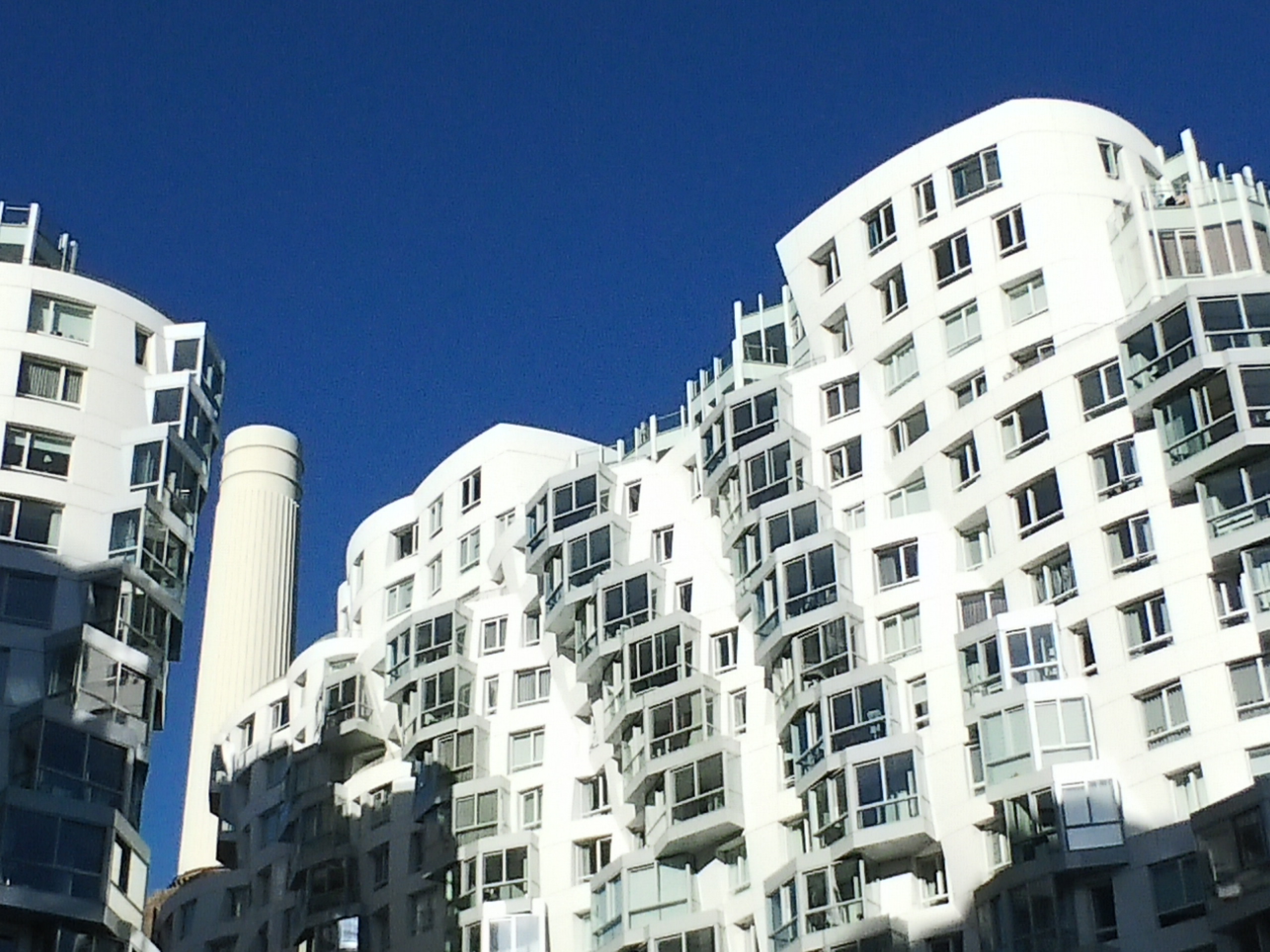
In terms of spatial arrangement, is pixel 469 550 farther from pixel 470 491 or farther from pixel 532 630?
pixel 532 630

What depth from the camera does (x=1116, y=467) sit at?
213 feet

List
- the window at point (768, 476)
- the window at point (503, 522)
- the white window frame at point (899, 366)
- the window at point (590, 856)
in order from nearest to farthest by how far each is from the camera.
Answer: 1. the white window frame at point (899, 366)
2. the window at point (768, 476)
3. the window at point (590, 856)
4. the window at point (503, 522)

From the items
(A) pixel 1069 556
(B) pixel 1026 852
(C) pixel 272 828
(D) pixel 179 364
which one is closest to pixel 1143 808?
(B) pixel 1026 852

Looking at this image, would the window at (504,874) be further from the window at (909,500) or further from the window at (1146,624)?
the window at (1146,624)

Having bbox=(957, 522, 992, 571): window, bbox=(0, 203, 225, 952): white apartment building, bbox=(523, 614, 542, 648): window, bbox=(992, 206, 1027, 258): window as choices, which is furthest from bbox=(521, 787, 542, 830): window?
bbox=(992, 206, 1027, 258): window

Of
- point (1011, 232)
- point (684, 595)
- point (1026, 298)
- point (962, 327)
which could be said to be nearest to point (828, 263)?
point (962, 327)

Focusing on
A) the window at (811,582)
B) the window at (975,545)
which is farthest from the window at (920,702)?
the window at (811,582)

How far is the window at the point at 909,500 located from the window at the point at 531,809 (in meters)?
19.1

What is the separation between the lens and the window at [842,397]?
249 ft

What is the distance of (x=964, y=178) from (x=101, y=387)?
3256cm

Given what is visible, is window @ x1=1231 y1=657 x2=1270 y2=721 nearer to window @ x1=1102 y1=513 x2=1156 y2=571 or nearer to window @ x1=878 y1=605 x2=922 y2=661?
window @ x1=1102 y1=513 x2=1156 y2=571

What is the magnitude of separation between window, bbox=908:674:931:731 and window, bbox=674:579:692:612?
41.8ft

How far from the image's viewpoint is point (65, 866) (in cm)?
5950

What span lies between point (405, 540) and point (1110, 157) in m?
38.3
